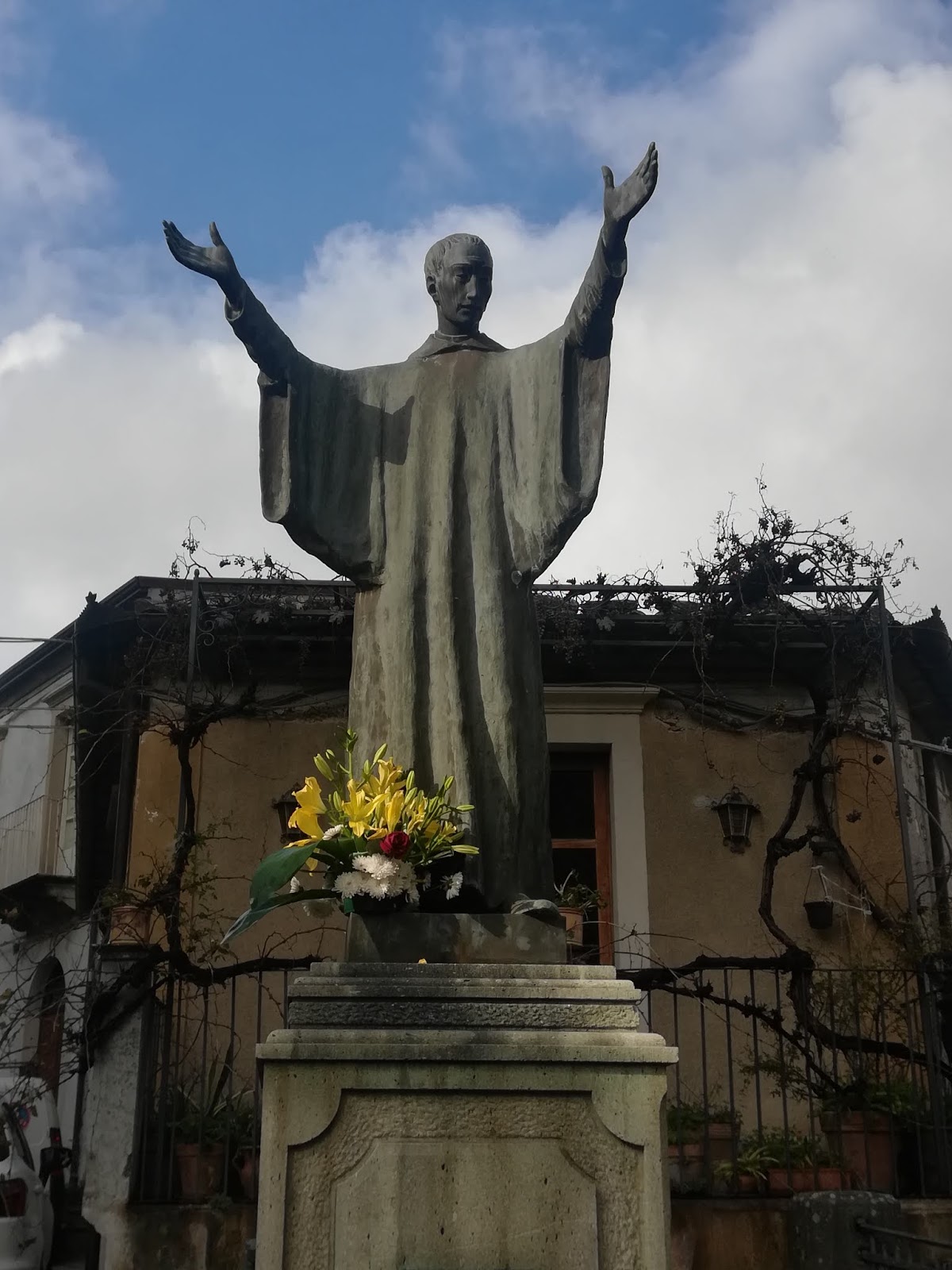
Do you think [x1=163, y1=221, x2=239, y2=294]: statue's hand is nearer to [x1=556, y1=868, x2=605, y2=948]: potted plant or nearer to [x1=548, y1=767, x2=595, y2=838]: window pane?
[x1=556, y1=868, x2=605, y2=948]: potted plant

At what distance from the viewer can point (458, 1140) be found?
11.4ft

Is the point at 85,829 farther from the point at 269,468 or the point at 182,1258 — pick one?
the point at 269,468

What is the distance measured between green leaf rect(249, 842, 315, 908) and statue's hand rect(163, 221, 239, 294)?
1800 millimetres

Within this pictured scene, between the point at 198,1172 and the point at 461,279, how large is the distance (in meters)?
4.79

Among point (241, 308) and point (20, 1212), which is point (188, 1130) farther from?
point (241, 308)

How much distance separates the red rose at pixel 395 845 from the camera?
3.89 metres

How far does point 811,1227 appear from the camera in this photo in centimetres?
546

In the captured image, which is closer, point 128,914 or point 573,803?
point 128,914

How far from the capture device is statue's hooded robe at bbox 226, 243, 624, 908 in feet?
14.2

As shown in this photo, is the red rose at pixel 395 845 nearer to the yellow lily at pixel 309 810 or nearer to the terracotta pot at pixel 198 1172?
the yellow lily at pixel 309 810

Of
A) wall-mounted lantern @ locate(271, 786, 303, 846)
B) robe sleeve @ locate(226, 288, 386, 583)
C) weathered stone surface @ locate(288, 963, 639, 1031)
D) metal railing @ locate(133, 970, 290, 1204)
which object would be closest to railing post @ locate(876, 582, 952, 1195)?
metal railing @ locate(133, 970, 290, 1204)

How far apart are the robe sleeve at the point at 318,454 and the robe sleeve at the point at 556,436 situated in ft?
1.54

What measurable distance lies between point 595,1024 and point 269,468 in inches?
83.2

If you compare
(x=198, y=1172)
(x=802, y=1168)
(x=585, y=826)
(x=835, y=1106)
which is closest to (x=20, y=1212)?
(x=198, y=1172)
